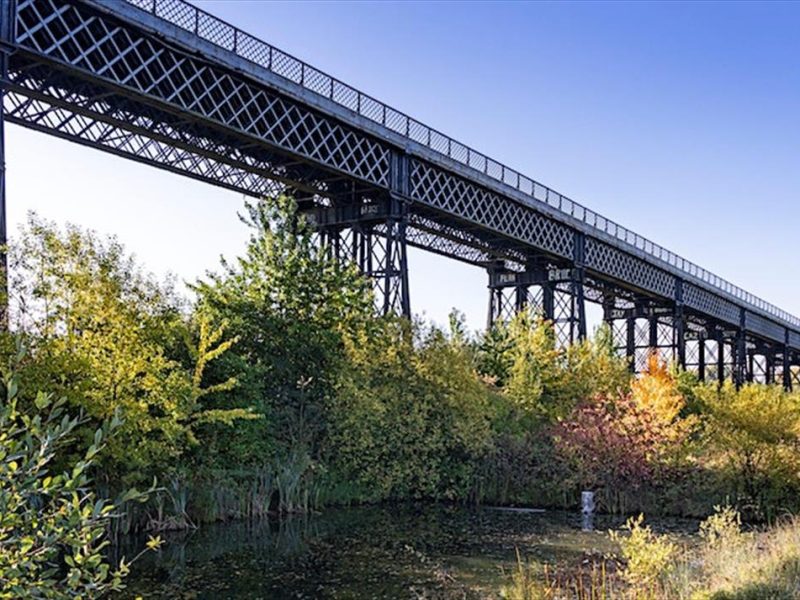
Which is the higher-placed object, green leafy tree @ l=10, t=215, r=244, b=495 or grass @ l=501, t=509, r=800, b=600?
green leafy tree @ l=10, t=215, r=244, b=495

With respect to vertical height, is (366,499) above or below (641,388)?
below

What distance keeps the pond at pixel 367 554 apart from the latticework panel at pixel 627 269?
88.0ft

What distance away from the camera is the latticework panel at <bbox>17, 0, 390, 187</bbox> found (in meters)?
19.6

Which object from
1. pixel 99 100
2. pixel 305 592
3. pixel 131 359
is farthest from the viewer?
pixel 99 100

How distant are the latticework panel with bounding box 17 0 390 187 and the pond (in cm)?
1183

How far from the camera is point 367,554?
51.3 ft

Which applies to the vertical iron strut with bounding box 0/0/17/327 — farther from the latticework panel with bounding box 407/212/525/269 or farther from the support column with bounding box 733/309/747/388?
the support column with bounding box 733/309/747/388

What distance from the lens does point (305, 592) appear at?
12.5m

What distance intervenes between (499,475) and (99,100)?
16.3 metres

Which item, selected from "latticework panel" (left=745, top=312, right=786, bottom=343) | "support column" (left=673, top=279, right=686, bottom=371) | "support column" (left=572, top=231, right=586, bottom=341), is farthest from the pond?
"latticework panel" (left=745, top=312, right=786, bottom=343)

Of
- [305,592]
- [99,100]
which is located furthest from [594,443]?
[99,100]

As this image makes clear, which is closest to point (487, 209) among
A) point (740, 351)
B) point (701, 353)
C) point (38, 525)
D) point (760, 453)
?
point (760, 453)

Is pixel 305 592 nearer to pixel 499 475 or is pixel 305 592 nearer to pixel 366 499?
pixel 366 499

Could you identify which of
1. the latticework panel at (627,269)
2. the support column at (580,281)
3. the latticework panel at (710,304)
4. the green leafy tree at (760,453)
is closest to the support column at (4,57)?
the green leafy tree at (760,453)
